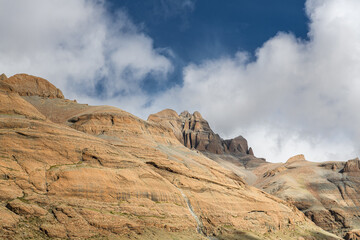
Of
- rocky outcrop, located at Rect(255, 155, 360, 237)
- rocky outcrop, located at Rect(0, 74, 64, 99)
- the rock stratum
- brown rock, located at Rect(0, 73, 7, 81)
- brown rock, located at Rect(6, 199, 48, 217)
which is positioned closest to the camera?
brown rock, located at Rect(6, 199, 48, 217)

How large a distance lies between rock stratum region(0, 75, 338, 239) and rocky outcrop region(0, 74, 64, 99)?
32.9 m

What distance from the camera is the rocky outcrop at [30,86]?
99000 mm

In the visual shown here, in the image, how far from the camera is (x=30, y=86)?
340 ft

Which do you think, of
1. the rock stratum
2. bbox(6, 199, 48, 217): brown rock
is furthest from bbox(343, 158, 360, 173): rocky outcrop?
bbox(6, 199, 48, 217): brown rock

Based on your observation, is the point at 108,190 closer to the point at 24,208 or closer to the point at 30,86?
the point at 24,208

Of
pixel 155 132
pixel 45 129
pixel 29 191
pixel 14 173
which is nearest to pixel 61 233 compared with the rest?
pixel 29 191

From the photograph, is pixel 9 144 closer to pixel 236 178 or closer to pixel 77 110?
pixel 77 110

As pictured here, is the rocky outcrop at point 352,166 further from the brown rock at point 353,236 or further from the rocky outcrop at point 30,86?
the rocky outcrop at point 30,86

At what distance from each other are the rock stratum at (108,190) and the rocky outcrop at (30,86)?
3291 centimetres

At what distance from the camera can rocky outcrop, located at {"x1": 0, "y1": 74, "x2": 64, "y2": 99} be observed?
99.0m

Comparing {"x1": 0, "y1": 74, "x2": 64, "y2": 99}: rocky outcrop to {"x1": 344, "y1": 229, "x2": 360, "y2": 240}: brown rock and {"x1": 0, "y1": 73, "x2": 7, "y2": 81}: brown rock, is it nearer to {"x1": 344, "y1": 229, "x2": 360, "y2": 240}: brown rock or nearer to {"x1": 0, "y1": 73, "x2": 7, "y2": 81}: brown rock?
{"x1": 0, "y1": 73, "x2": 7, "y2": 81}: brown rock

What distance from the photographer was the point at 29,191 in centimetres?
3862

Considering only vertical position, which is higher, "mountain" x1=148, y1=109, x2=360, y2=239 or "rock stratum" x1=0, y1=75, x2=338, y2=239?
"mountain" x1=148, y1=109, x2=360, y2=239

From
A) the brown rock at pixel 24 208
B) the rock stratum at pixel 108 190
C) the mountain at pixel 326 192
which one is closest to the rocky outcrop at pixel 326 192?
the mountain at pixel 326 192
